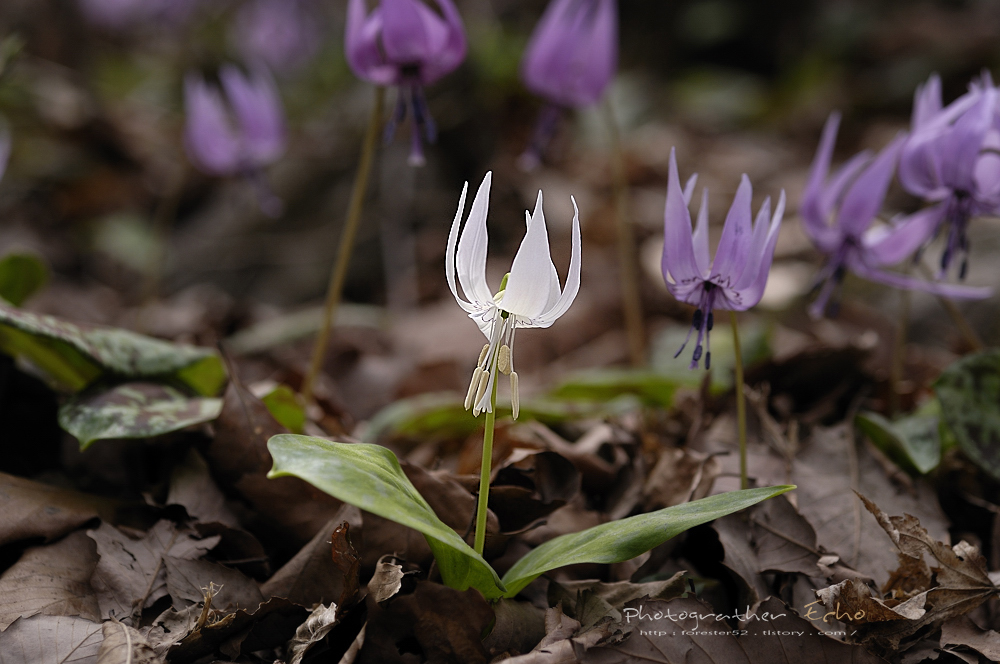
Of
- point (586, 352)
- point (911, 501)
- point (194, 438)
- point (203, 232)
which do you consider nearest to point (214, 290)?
point (203, 232)

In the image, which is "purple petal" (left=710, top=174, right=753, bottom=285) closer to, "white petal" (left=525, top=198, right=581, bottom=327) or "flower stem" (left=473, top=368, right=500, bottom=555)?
"white petal" (left=525, top=198, right=581, bottom=327)

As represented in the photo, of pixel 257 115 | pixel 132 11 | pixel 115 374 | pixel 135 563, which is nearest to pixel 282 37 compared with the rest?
pixel 132 11

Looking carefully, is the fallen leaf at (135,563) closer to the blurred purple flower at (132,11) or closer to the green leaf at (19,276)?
the green leaf at (19,276)

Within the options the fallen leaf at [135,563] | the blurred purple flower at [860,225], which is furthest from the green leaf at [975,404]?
the fallen leaf at [135,563]

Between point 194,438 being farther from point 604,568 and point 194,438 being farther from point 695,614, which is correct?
point 695,614

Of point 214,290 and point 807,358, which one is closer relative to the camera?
point 807,358

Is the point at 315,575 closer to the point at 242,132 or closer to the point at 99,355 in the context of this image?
the point at 99,355

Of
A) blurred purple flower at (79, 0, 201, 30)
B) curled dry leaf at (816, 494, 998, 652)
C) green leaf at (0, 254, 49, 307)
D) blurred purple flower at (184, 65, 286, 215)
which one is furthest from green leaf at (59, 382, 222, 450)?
blurred purple flower at (79, 0, 201, 30)
